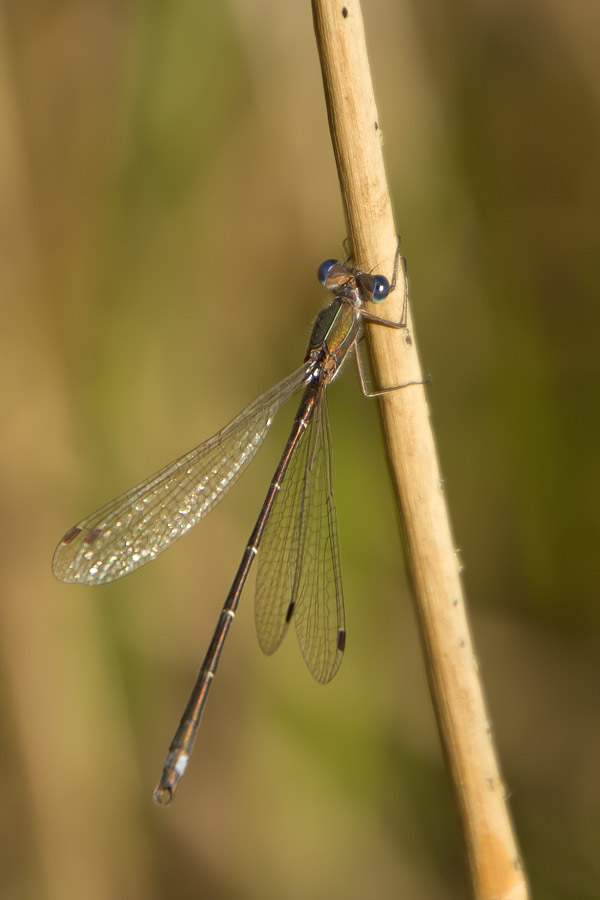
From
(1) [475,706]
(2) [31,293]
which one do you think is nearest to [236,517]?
(2) [31,293]

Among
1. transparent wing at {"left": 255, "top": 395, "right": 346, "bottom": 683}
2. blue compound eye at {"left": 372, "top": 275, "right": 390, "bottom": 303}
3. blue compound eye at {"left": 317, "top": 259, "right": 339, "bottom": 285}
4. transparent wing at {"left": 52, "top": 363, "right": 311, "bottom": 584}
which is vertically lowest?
transparent wing at {"left": 255, "top": 395, "right": 346, "bottom": 683}

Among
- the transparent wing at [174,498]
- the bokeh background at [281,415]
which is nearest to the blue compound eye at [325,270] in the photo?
the transparent wing at [174,498]

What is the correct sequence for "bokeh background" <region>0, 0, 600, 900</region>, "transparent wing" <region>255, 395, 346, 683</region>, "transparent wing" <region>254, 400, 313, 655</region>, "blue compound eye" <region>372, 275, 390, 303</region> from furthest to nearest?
"bokeh background" <region>0, 0, 600, 900</region>
"transparent wing" <region>254, 400, 313, 655</region>
"transparent wing" <region>255, 395, 346, 683</region>
"blue compound eye" <region>372, 275, 390, 303</region>

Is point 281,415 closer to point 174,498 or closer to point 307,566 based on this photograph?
point 174,498

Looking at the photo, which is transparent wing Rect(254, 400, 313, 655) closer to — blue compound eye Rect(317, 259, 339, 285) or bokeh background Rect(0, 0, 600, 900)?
bokeh background Rect(0, 0, 600, 900)

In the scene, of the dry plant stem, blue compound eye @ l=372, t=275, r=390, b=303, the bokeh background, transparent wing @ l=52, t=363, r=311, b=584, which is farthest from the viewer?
the bokeh background

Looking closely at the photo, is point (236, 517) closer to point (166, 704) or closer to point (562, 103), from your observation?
point (166, 704)

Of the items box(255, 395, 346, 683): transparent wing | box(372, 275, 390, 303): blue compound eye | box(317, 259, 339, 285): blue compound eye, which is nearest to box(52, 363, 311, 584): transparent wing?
box(255, 395, 346, 683): transparent wing
